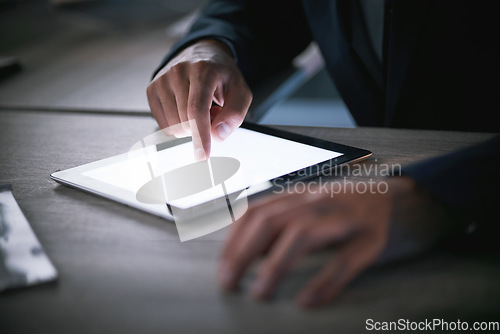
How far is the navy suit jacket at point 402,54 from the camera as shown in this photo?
0.86 metres

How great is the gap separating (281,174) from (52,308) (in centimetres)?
28

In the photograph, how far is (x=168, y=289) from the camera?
35 cm

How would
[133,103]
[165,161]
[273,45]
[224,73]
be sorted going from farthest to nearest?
[273,45] < [133,103] < [224,73] < [165,161]

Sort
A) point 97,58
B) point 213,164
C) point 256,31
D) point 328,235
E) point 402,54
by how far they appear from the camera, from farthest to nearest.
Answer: point 97,58 → point 256,31 → point 402,54 → point 213,164 → point 328,235

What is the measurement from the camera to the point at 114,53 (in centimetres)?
153

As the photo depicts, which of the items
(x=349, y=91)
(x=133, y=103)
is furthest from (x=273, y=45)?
(x=133, y=103)

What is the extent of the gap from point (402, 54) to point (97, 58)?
3.31ft

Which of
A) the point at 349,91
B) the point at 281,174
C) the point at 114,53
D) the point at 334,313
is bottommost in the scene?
the point at 334,313

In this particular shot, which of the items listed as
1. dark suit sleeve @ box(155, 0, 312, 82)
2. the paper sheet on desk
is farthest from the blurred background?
the paper sheet on desk

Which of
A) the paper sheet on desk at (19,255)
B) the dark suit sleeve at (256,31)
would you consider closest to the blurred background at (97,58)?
the dark suit sleeve at (256,31)

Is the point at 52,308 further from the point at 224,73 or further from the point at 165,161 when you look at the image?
the point at 224,73

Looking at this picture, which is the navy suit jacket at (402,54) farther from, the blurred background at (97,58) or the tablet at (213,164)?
the tablet at (213,164)

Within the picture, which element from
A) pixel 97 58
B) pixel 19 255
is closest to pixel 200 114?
pixel 19 255

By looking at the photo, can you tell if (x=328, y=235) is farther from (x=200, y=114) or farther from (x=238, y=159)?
(x=200, y=114)
